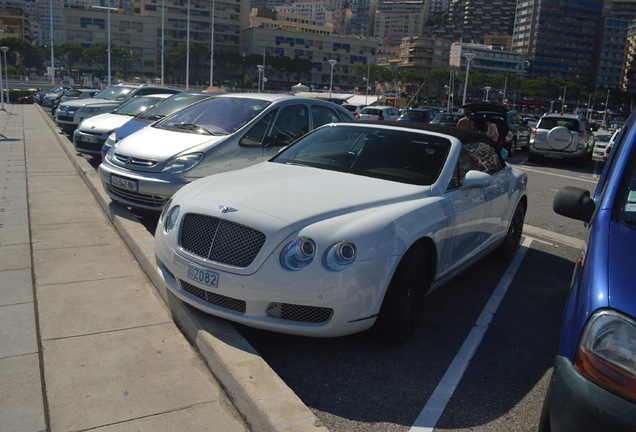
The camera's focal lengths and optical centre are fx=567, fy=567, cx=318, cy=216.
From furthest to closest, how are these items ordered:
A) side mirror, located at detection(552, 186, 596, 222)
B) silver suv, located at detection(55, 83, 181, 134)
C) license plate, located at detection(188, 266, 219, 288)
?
silver suv, located at detection(55, 83, 181, 134) → license plate, located at detection(188, 266, 219, 288) → side mirror, located at detection(552, 186, 596, 222)

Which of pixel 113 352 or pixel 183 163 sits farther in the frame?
pixel 183 163

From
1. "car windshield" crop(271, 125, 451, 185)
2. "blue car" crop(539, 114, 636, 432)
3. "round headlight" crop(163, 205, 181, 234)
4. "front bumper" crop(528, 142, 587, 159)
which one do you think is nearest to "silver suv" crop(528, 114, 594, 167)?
"front bumper" crop(528, 142, 587, 159)

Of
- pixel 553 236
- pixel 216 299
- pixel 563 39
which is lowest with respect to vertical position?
pixel 553 236

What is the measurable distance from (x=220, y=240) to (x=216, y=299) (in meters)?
0.41

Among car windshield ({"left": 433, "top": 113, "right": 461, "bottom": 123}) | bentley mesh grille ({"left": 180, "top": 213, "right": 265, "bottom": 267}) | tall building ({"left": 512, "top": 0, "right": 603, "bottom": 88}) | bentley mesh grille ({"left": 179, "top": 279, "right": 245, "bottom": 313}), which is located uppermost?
tall building ({"left": 512, "top": 0, "right": 603, "bottom": 88})

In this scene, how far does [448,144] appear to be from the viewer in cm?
505

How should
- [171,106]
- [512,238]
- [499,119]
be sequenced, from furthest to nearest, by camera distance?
[499,119] → [171,106] → [512,238]

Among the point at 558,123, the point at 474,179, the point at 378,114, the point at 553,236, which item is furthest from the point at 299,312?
the point at 378,114

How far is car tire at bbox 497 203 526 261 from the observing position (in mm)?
6292

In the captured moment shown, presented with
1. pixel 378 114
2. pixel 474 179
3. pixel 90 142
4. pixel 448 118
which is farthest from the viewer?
pixel 378 114

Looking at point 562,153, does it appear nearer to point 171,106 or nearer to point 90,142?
point 171,106

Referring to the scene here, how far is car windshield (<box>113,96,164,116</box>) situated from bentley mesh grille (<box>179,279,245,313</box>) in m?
8.93

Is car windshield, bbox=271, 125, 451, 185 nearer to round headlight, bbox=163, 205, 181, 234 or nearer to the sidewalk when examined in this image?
round headlight, bbox=163, 205, 181, 234

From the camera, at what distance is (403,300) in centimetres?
389
